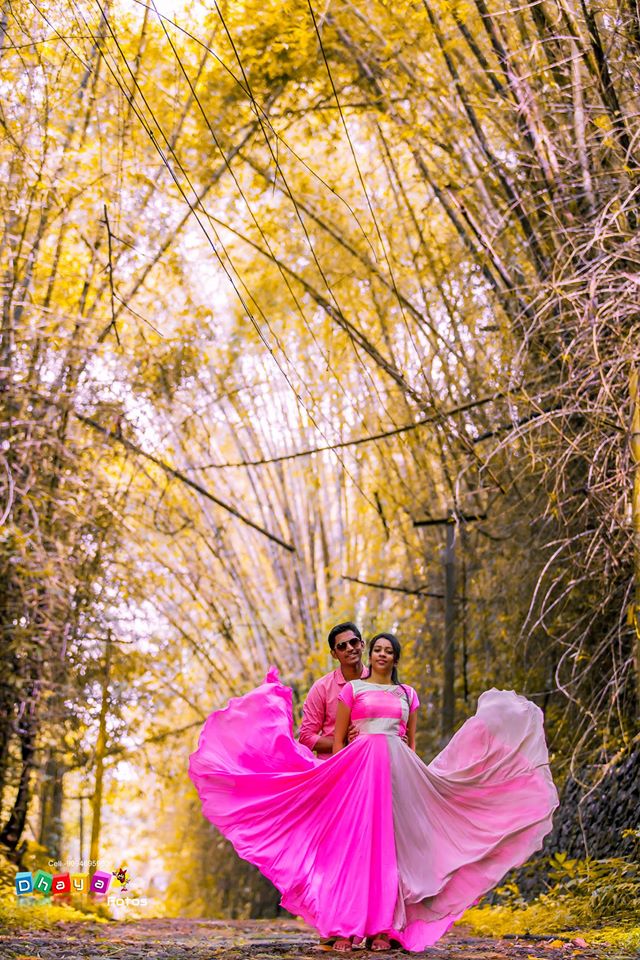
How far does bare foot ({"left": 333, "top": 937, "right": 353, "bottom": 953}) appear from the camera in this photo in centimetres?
325

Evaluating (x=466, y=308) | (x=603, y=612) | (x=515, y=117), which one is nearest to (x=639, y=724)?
(x=603, y=612)

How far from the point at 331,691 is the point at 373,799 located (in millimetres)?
485

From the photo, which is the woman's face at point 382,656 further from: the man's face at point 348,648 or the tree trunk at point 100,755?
the tree trunk at point 100,755

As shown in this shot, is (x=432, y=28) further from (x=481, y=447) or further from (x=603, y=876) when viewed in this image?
(x=603, y=876)

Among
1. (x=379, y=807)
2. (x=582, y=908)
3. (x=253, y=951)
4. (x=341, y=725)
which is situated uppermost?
(x=341, y=725)

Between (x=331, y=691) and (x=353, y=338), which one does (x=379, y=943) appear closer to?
(x=331, y=691)

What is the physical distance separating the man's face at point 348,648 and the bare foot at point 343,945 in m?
0.92

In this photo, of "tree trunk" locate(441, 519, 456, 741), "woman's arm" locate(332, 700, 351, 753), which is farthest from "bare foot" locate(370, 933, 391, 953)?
"tree trunk" locate(441, 519, 456, 741)

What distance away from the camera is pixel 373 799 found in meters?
3.47

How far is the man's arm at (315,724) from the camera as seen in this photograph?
152 inches

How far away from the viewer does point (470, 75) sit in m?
5.84

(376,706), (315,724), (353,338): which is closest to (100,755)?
(353,338)

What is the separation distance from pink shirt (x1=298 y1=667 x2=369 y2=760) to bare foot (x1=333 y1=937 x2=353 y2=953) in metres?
0.67

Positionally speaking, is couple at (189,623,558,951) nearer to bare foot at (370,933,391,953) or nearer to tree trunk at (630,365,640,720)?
bare foot at (370,933,391,953)
